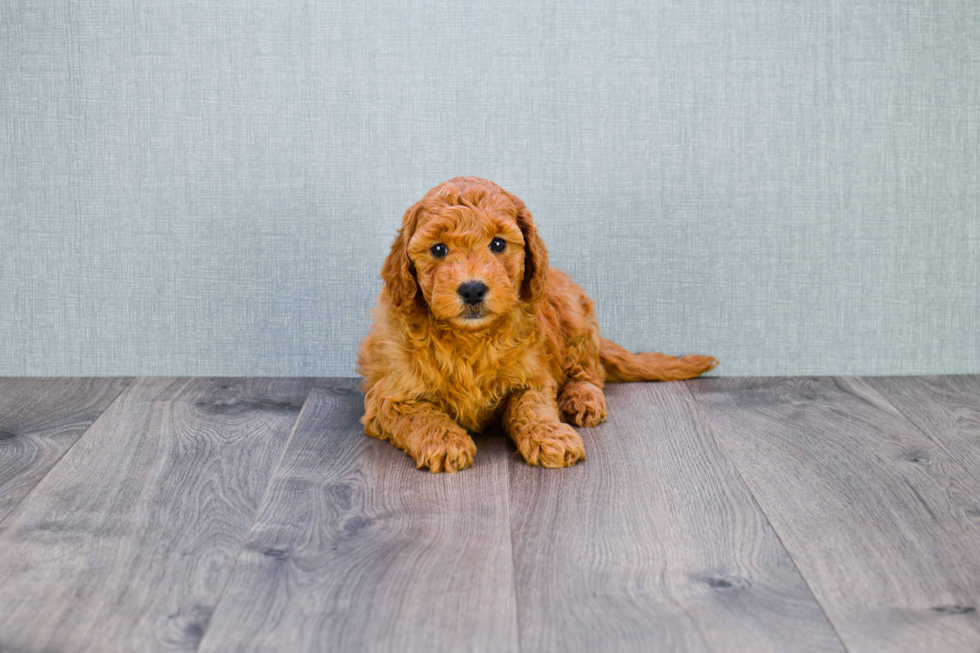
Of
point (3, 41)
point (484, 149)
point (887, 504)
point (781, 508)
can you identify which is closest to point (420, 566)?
point (781, 508)

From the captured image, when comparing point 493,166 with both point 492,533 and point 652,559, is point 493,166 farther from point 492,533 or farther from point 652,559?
point 652,559

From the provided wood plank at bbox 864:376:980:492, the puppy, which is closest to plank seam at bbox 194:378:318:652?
the puppy

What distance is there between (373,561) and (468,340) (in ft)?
2.68

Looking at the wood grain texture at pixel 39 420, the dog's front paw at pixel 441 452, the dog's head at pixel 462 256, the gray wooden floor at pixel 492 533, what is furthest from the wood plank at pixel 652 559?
the wood grain texture at pixel 39 420

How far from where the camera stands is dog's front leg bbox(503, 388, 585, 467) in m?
2.40

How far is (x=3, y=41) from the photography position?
3090mm

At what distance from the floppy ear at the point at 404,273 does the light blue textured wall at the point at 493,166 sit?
0.74 meters

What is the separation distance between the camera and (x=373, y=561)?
1876mm

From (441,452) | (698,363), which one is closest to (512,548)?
(441,452)

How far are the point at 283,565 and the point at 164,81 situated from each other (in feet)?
6.53

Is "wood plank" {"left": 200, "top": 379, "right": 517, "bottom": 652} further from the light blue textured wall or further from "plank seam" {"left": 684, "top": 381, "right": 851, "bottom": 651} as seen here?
the light blue textured wall

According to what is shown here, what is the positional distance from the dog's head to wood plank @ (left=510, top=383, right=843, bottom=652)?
1.52 feet

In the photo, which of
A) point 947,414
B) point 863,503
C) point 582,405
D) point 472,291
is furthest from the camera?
point 947,414

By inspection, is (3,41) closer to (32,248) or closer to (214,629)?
→ (32,248)
